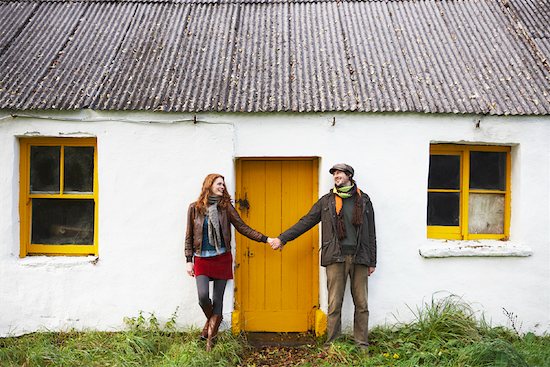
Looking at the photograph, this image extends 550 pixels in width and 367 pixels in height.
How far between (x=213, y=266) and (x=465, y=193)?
354 cm

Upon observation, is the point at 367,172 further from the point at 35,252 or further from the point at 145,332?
the point at 35,252

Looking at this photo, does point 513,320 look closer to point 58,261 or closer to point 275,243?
point 275,243

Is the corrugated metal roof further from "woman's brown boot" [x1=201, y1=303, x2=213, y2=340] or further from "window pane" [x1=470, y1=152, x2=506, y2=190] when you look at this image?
"woman's brown boot" [x1=201, y1=303, x2=213, y2=340]

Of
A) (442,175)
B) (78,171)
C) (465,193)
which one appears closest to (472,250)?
(465,193)

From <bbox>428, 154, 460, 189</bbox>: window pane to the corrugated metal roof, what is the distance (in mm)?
804

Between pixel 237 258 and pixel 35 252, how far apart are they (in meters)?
2.72

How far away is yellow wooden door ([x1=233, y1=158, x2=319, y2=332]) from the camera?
668cm

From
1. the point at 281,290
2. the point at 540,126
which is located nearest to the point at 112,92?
the point at 281,290

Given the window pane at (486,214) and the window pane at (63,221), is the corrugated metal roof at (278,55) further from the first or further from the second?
the window pane at (63,221)

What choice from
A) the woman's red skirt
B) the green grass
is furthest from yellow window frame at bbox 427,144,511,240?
the woman's red skirt

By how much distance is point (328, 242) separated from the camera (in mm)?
6012

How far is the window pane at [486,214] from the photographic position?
6762 millimetres

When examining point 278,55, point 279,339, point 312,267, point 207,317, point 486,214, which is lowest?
point 279,339

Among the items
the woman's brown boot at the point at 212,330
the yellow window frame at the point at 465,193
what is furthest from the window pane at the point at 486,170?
the woman's brown boot at the point at 212,330
